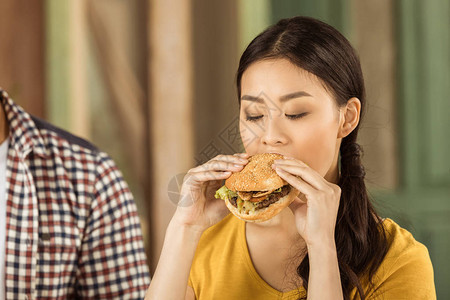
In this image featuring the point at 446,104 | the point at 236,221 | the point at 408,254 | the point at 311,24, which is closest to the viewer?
the point at 408,254

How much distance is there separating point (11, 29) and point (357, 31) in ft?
7.49

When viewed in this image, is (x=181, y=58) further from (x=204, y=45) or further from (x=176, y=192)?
(x=176, y=192)

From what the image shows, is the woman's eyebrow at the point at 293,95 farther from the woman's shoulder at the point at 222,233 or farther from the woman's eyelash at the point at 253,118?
the woman's shoulder at the point at 222,233

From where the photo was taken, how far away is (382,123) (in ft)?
10.1

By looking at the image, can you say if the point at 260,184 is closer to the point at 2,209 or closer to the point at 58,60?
the point at 2,209

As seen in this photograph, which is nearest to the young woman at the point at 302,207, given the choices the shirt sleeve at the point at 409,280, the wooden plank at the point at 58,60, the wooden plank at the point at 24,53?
the shirt sleeve at the point at 409,280

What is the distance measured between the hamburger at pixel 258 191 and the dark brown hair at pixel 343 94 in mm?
211

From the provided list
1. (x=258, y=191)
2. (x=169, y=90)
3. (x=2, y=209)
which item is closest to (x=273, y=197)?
(x=258, y=191)

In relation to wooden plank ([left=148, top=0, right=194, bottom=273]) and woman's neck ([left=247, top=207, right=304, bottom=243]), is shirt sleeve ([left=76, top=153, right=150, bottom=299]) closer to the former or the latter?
woman's neck ([left=247, top=207, right=304, bottom=243])

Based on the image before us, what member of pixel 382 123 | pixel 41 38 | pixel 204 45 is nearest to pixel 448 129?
pixel 382 123

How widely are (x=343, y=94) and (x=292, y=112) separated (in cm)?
20

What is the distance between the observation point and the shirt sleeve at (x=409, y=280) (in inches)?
56.1

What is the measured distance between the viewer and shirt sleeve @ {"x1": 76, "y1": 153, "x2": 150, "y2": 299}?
2127mm

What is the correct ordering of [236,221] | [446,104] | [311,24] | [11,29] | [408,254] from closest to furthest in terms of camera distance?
1. [408,254]
2. [311,24]
3. [236,221]
4. [446,104]
5. [11,29]
